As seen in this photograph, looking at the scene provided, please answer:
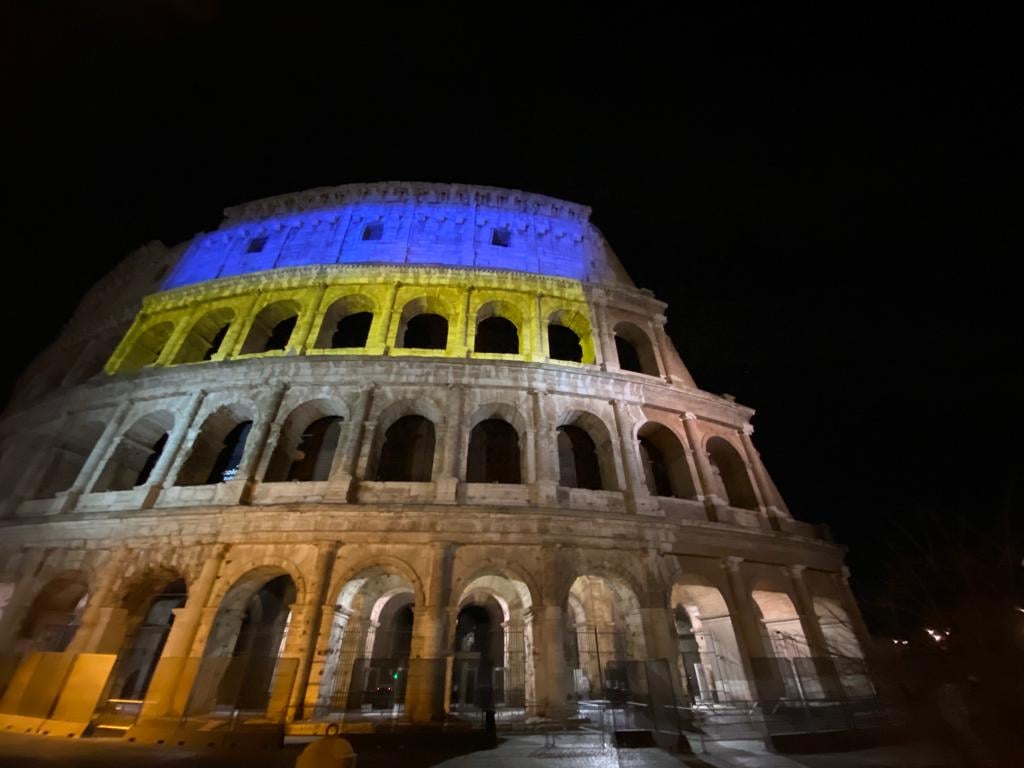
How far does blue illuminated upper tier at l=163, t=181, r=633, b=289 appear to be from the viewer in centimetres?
1833

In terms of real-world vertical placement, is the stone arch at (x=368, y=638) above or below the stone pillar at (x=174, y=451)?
below

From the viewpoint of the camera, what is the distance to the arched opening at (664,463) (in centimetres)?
1420

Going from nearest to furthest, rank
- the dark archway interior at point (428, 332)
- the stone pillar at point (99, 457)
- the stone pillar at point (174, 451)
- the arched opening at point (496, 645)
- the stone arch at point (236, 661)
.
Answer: the stone arch at point (236, 661) < the arched opening at point (496, 645) < the stone pillar at point (174, 451) < the stone pillar at point (99, 457) < the dark archway interior at point (428, 332)

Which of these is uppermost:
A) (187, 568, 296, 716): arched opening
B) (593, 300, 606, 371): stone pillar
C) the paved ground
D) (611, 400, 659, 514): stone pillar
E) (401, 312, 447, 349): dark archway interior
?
(401, 312, 447, 349): dark archway interior

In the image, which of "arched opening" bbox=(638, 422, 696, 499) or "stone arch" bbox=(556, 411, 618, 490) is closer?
"stone arch" bbox=(556, 411, 618, 490)

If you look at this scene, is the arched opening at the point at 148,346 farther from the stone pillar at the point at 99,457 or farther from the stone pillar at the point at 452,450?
the stone pillar at the point at 452,450

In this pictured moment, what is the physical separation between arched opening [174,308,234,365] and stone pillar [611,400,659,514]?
14990 millimetres

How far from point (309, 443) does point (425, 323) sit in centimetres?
848

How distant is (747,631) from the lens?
11.7 m

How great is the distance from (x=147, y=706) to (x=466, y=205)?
18.8 meters

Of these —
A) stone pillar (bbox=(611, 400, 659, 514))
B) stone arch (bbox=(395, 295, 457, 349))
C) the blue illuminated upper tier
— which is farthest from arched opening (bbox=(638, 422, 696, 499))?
stone arch (bbox=(395, 295, 457, 349))

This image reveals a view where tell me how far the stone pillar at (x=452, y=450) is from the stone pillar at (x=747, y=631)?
783 centimetres

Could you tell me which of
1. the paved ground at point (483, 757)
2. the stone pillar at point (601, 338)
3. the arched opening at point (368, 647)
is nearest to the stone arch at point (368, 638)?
the arched opening at point (368, 647)

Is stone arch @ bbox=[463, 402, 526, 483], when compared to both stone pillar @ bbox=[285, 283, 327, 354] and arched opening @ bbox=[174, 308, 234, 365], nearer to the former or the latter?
stone pillar @ bbox=[285, 283, 327, 354]
